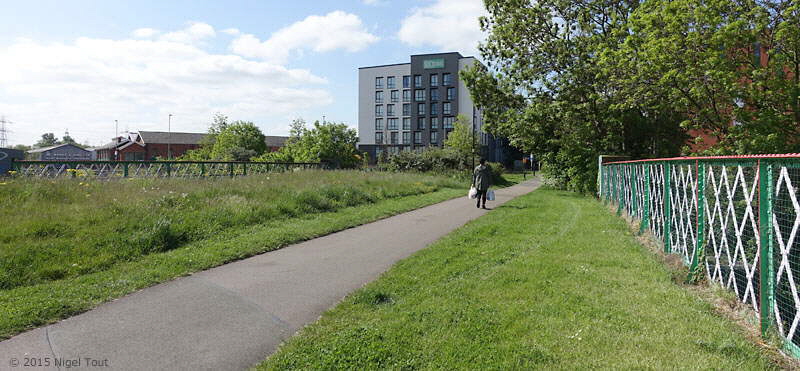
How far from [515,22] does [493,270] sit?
833 inches

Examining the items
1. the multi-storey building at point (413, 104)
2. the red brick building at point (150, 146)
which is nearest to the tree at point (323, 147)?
the multi-storey building at point (413, 104)

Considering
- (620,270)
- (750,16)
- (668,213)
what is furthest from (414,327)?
(750,16)

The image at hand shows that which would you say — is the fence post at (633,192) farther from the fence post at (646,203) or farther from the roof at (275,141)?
the roof at (275,141)

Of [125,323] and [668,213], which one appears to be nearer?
[125,323]

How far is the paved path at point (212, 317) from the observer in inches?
156

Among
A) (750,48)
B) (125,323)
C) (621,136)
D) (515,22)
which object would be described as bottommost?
(125,323)

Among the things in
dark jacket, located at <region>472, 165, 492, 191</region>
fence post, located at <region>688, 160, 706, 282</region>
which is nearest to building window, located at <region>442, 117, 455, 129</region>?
dark jacket, located at <region>472, 165, 492, 191</region>

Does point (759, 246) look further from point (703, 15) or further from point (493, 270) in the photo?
point (703, 15)

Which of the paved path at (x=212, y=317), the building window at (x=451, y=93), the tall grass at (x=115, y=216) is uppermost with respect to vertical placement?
the building window at (x=451, y=93)

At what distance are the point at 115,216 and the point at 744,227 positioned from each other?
9.73 metres

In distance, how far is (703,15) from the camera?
13.0 m

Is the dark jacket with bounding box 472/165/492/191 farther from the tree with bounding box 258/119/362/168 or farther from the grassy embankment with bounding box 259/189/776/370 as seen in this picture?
the tree with bounding box 258/119/362/168

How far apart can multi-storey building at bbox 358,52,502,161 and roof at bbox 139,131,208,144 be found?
40.2 meters

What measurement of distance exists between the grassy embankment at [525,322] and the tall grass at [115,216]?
4353 mm
